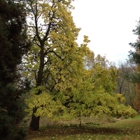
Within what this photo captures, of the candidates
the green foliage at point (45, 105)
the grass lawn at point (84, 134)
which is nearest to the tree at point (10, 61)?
the grass lawn at point (84, 134)

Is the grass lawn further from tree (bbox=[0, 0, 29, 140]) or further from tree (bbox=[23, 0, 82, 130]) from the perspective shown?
tree (bbox=[0, 0, 29, 140])

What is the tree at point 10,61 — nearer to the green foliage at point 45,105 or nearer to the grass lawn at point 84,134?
the grass lawn at point 84,134

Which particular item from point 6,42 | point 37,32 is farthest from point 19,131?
point 37,32

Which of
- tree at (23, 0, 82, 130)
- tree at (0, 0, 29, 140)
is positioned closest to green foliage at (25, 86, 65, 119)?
tree at (23, 0, 82, 130)

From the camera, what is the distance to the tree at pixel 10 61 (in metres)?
6.13

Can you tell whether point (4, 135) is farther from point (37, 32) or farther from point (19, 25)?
point (37, 32)

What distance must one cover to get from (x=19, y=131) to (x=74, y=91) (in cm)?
790

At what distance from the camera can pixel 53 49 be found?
15.9 meters

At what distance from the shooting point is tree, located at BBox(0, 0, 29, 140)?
613 cm

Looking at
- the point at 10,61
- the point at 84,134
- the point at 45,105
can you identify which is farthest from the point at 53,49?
the point at 10,61

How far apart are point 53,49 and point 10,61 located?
939cm

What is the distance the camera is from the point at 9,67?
21.9 feet

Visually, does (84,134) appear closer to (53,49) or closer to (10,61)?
(53,49)

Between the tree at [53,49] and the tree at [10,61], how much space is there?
7.49m
